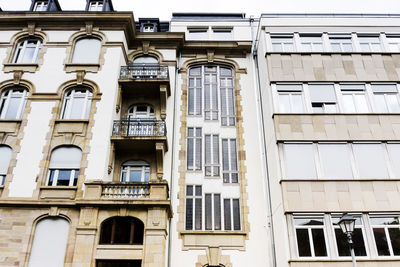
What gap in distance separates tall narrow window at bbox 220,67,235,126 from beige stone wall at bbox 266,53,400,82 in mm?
2941

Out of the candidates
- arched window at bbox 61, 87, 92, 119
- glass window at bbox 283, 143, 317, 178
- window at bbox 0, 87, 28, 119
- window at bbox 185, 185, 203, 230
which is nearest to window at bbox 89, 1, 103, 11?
arched window at bbox 61, 87, 92, 119

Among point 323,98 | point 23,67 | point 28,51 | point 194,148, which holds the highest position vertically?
point 28,51

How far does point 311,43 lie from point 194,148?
7698 mm

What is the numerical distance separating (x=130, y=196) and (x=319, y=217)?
7.10 meters

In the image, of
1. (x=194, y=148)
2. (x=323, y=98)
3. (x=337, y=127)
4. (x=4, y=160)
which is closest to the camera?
(x=337, y=127)

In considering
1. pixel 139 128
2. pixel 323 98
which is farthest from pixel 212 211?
pixel 323 98

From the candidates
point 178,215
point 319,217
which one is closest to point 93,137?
point 178,215

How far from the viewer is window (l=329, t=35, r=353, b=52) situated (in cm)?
1614

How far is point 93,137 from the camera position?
14.4m

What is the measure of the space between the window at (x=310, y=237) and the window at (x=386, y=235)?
6.22 ft

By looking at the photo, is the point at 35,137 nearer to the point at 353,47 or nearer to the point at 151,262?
Answer: the point at 151,262

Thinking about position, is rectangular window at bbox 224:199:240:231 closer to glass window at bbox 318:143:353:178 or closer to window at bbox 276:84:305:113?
glass window at bbox 318:143:353:178

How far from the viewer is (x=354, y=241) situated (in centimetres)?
1184

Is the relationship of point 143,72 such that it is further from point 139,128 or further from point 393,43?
point 393,43
